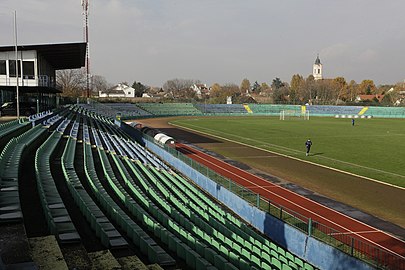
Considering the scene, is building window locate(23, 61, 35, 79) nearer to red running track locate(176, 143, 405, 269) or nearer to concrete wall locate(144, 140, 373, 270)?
red running track locate(176, 143, 405, 269)

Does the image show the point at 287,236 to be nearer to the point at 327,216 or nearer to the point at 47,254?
the point at 327,216

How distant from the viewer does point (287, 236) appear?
14.7 m

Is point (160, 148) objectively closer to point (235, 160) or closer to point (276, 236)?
point (235, 160)

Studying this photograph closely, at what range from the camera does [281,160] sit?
111 ft

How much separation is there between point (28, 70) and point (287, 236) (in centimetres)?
3291

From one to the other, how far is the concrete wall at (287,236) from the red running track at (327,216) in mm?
1519

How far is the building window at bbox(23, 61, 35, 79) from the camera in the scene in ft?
124

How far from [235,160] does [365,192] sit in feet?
42.4

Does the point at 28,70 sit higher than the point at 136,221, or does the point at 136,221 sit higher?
the point at 28,70

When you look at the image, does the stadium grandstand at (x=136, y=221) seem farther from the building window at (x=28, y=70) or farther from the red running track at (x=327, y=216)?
the building window at (x=28, y=70)

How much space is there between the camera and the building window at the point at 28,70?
3791 centimetres

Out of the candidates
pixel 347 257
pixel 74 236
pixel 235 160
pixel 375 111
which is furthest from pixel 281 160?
pixel 375 111

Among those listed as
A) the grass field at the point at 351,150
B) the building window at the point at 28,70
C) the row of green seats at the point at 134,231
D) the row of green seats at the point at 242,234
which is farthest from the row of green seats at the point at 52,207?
the grass field at the point at 351,150

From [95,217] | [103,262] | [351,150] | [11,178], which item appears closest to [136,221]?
[95,217]
